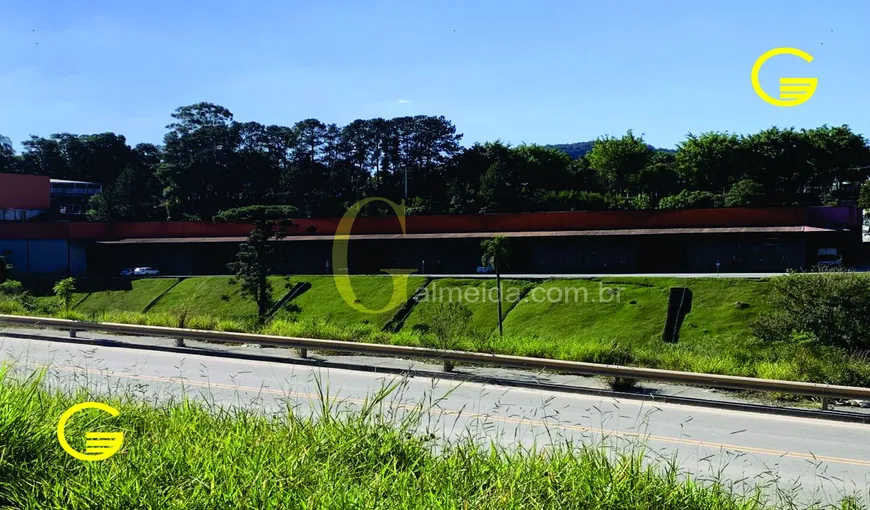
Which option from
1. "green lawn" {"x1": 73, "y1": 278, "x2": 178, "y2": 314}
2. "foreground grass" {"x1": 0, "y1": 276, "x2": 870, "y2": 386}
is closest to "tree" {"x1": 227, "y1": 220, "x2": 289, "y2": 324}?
"foreground grass" {"x1": 0, "y1": 276, "x2": 870, "y2": 386}

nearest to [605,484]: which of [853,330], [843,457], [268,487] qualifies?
[268,487]

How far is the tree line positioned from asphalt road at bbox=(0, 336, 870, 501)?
51.1 metres

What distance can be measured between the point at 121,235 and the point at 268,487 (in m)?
63.1

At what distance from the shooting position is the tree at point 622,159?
7619 centimetres

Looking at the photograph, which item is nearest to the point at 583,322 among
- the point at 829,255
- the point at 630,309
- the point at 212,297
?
the point at 630,309

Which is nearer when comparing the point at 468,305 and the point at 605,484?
the point at 605,484

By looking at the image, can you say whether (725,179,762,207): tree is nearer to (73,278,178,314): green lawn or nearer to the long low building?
the long low building

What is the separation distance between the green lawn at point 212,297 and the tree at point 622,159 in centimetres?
4143

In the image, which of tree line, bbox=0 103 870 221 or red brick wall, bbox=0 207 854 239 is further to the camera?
tree line, bbox=0 103 870 221

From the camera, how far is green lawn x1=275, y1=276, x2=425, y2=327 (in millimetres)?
41719

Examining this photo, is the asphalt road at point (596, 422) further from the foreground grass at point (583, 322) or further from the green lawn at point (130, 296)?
the green lawn at point (130, 296)

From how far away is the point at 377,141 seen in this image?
98125mm

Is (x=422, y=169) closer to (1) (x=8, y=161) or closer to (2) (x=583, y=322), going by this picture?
(2) (x=583, y=322)

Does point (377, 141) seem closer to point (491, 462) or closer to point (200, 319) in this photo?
point (200, 319)
